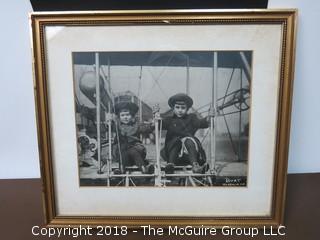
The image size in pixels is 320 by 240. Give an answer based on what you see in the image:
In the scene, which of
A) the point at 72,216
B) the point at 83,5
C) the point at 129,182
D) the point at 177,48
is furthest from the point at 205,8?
the point at 72,216

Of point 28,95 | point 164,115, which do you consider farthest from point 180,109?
point 28,95

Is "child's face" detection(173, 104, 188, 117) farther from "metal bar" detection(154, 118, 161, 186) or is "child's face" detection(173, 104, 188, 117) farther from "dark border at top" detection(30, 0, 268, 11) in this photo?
"dark border at top" detection(30, 0, 268, 11)

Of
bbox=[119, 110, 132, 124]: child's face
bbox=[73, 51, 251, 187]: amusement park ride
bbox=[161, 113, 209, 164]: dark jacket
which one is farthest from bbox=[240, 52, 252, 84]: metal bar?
bbox=[119, 110, 132, 124]: child's face

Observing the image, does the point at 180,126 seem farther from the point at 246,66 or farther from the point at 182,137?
the point at 246,66

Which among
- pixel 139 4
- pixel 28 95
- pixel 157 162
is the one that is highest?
pixel 139 4

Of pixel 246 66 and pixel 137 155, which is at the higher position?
pixel 246 66

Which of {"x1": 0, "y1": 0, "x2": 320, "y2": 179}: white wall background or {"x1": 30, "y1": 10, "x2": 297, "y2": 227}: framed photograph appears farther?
{"x1": 0, "y1": 0, "x2": 320, "y2": 179}: white wall background

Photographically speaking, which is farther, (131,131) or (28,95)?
(28,95)

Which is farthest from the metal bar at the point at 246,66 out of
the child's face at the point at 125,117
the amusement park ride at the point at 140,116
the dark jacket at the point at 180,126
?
the child's face at the point at 125,117

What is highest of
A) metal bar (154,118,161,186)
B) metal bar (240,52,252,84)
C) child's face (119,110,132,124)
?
metal bar (240,52,252,84)
